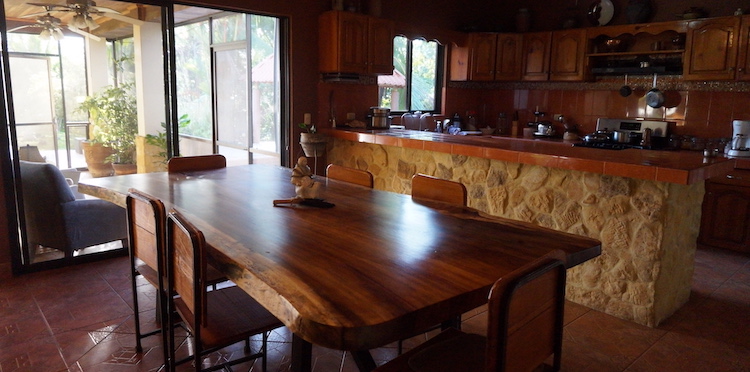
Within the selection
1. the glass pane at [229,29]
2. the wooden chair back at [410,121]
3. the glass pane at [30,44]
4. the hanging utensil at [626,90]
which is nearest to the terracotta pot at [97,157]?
the glass pane at [30,44]

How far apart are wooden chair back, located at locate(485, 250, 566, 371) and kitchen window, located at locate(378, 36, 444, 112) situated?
15.6 ft

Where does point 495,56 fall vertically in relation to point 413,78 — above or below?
above

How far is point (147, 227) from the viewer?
2.12 meters

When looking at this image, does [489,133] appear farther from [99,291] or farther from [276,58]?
[99,291]

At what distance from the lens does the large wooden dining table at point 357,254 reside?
4.18 feet

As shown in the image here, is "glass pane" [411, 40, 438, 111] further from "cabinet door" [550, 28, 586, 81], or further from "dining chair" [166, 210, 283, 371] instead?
"dining chair" [166, 210, 283, 371]

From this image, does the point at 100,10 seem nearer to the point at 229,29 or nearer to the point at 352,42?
the point at 229,29

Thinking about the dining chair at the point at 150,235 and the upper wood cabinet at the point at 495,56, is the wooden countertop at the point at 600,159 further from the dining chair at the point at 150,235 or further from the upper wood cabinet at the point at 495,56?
the upper wood cabinet at the point at 495,56

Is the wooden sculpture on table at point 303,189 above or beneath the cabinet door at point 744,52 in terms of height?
beneath

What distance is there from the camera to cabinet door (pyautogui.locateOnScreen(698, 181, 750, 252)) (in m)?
4.50

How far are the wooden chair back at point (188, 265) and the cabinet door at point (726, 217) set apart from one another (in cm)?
466

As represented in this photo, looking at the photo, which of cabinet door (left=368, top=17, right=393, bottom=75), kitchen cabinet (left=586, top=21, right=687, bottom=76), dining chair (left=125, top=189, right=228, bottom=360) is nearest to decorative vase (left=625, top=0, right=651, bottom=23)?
kitchen cabinet (left=586, top=21, right=687, bottom=76)

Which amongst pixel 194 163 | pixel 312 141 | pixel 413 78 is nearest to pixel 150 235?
pixel 194 163

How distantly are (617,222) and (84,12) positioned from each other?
4.10 meters
